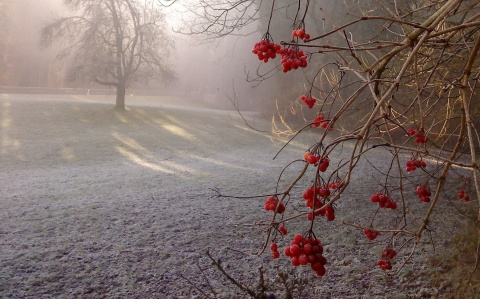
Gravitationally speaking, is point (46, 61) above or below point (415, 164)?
above

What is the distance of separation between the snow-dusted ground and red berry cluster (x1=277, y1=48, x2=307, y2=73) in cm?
101

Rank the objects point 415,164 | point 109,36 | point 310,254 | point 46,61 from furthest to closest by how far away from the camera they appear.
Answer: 1. point 46,61
2. point 109,36
3. point 415,164
4. point 310,254

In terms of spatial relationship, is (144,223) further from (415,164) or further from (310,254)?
(310,254)

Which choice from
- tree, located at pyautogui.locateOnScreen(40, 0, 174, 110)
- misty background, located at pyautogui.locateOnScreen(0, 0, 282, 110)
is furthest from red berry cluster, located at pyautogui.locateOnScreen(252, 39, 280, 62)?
A: misty background, located at pyautogui.locateOnScreen(0, 0, 282, 110)

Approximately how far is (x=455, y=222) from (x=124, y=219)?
392cm

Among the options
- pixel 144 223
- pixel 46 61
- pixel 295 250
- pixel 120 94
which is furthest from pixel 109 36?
pixel 295 250

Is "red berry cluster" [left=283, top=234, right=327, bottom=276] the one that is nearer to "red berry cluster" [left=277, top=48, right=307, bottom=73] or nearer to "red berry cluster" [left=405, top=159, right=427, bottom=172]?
"red berry cluster" [left=277, top=48, right=307, bottom=73]

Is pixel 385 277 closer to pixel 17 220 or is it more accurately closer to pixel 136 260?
pixel 136 260

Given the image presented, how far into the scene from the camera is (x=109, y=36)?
1575 cm

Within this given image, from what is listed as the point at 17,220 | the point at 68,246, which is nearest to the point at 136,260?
the point at 68,246

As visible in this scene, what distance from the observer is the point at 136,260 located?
4.07 m

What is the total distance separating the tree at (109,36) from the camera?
15.3 meters

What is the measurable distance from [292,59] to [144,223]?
12.0ft

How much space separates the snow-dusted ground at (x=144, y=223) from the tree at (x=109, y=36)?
15.4 ft
